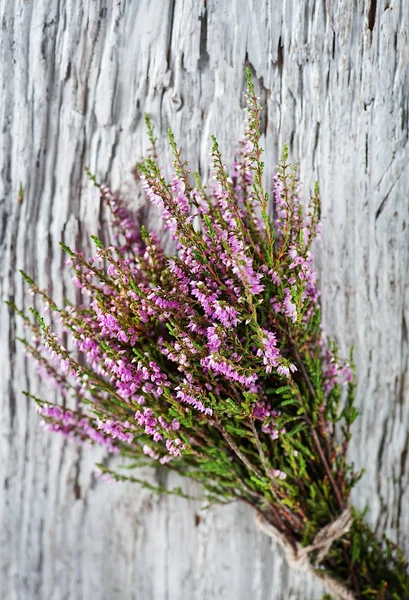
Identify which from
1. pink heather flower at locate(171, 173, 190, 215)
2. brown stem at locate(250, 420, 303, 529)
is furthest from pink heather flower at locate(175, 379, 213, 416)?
→ pink heather flower at locate(171, 173, 190, 215)

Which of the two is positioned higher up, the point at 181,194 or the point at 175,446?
the point at 181,194

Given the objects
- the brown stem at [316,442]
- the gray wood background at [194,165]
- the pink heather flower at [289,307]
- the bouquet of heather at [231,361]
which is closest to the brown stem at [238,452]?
the bouquet of heather at [231,361]

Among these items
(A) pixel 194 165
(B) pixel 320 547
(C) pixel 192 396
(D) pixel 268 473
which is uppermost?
(A) pixel 194 165

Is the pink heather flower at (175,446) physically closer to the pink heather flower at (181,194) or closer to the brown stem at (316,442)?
the brown stem at (316,442)

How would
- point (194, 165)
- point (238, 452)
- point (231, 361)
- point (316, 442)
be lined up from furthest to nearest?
point (194, 165), point (316, 442), point (238, 452), point (231, 361)

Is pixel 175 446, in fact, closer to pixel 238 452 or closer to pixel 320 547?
pixel 238 452

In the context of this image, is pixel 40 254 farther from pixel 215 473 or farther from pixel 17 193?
pixel 215 473

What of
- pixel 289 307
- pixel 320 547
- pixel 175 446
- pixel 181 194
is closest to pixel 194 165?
pixel 181 194
